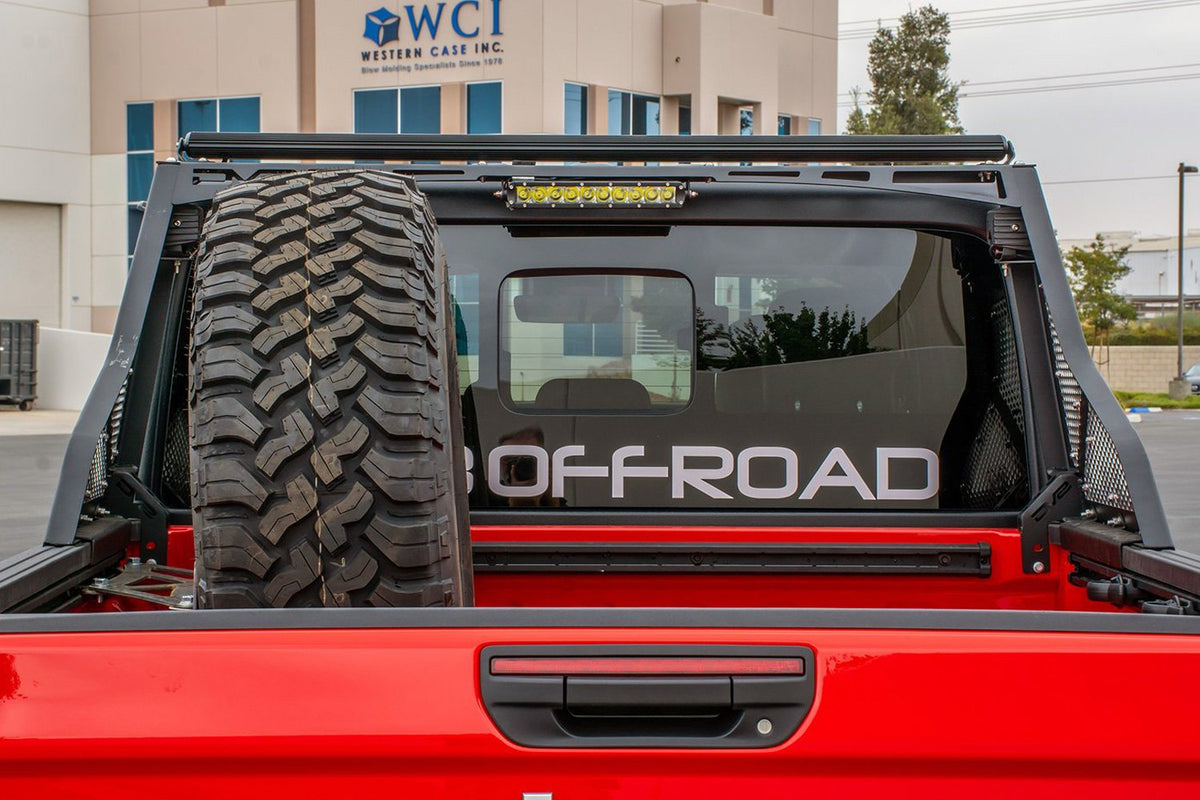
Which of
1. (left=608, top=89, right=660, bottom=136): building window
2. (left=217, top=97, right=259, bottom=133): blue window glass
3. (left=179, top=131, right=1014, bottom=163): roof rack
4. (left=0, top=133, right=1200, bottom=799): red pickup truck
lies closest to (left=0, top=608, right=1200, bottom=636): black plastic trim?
(left=0, top=133, right=1200, bottom=799): red pickup truck

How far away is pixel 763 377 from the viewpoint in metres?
3.62

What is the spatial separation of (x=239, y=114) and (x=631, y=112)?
31.8 ft

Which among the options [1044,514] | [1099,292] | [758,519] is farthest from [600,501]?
[1099,292]

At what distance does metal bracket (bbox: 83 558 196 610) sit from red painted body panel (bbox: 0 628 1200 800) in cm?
105

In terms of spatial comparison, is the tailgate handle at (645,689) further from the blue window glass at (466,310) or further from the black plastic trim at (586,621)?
the blue window glass at (466,310)

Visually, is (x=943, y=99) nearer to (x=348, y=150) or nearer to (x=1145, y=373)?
(x=1145, y=373)

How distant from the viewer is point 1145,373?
56094mm

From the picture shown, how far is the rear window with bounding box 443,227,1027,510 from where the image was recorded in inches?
142

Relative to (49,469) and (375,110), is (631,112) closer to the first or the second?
(375,110)

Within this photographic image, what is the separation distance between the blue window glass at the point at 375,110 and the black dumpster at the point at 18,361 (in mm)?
8781

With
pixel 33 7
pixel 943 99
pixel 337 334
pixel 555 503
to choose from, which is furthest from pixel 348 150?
pixel 943 99

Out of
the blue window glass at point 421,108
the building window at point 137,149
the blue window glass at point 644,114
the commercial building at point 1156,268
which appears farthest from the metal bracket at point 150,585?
the commercial building at point 1156,268

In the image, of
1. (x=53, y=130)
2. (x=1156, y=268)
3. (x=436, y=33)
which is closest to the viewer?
(x=436, y=33)

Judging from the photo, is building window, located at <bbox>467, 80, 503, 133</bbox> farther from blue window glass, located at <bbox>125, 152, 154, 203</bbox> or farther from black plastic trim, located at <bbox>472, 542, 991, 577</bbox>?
black plastic trim, located at <bbox>472, 542, 991, 577</bbox>
